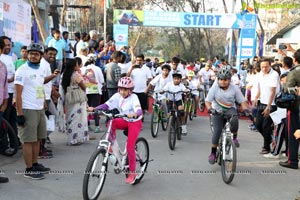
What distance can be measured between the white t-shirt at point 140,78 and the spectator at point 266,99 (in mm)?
3240

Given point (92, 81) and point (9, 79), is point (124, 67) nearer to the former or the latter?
point (92, 81)

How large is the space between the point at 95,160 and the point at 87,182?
27 centimetres

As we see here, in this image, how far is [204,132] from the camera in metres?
9.73

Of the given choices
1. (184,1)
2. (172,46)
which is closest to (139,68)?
(184,1)

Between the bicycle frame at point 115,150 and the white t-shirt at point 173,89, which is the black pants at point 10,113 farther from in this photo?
the white t-shirt at point 173,89

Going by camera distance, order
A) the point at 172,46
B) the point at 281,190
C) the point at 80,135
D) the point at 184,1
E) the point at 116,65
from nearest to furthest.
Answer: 1. the point at 281,190
2. the point at 80,135
3. the point at 116,65
4. the point at 184,1
5. the point at 172,46

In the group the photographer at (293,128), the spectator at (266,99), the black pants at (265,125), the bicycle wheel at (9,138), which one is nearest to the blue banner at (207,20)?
the spectator at (266,99)

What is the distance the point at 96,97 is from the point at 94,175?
464 centimetres

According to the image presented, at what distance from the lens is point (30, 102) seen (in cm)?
534

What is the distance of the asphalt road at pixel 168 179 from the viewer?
198 inches

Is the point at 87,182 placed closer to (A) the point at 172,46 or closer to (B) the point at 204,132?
(B) the point at 204,132

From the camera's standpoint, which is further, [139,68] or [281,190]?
[139,68]

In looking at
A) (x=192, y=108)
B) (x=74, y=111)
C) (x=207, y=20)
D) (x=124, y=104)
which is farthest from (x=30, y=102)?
(x=207, y=20)

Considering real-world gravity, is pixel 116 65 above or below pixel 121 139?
above
